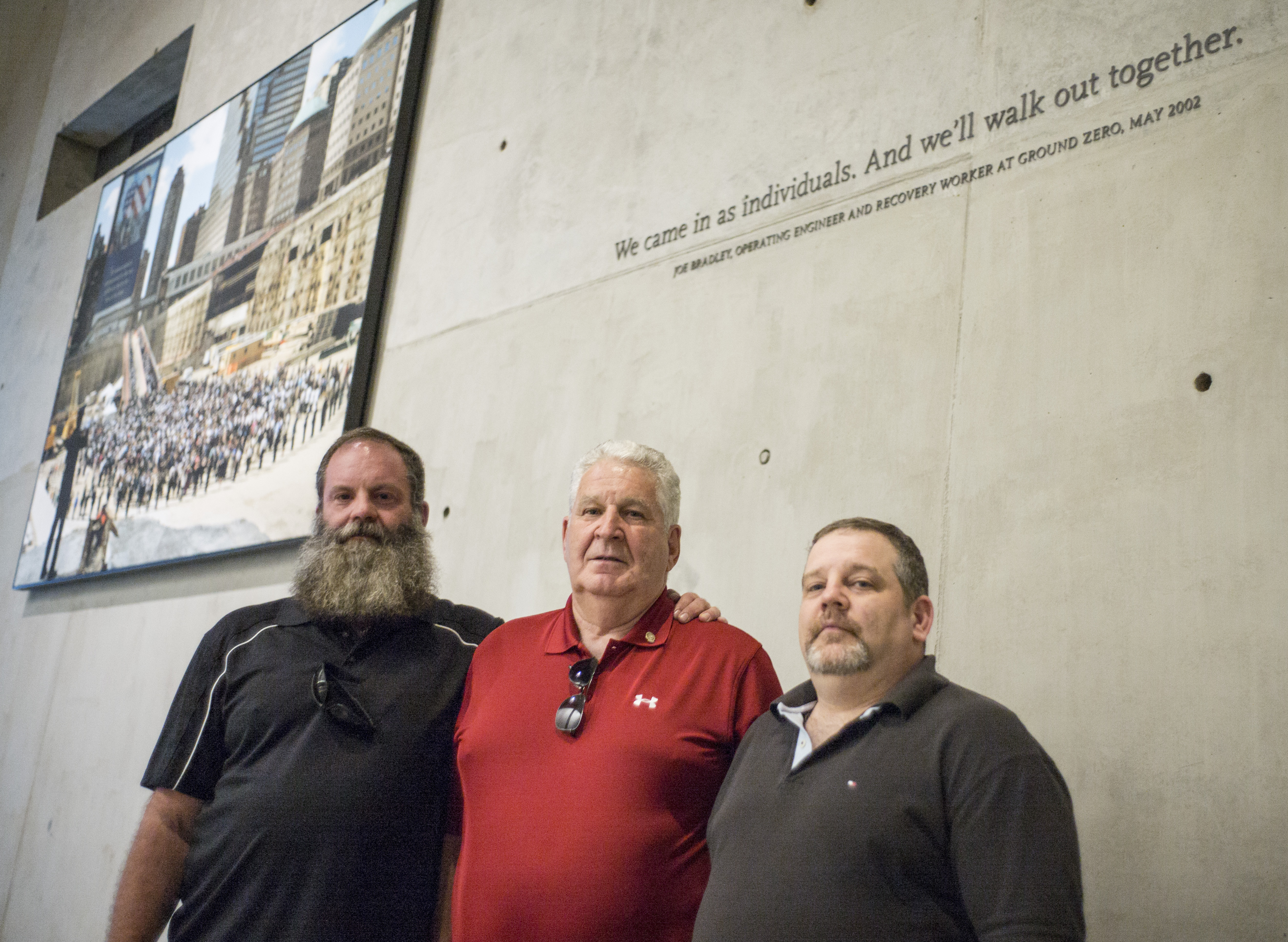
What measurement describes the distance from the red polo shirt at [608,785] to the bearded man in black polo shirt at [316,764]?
0.20 meters

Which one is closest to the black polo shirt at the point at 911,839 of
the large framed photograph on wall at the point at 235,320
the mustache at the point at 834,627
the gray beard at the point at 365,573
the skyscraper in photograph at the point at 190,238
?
the mustache at the point at 834,627

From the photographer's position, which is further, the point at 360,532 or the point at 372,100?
the point at 372,100

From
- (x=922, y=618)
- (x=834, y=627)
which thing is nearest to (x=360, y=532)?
(x=834, y=627)

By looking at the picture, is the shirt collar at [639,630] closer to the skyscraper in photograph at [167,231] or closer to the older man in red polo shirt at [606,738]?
the older man in red polo shirt at [606,738]

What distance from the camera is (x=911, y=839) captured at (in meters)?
1.68

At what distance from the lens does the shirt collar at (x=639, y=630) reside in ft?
7.61

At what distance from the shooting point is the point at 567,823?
2.09 meters

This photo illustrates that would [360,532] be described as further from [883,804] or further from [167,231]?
[167,231]

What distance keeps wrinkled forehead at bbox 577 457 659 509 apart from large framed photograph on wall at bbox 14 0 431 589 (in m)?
2.51

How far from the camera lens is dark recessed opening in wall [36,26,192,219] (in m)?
7.97

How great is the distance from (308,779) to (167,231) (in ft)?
17.2

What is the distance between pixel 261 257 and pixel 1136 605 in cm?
479

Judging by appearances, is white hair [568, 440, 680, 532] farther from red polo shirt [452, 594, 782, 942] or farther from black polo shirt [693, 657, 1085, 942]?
black polo shirt [693, 657, 1085, 942]

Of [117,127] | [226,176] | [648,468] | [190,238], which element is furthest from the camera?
[117,127]
